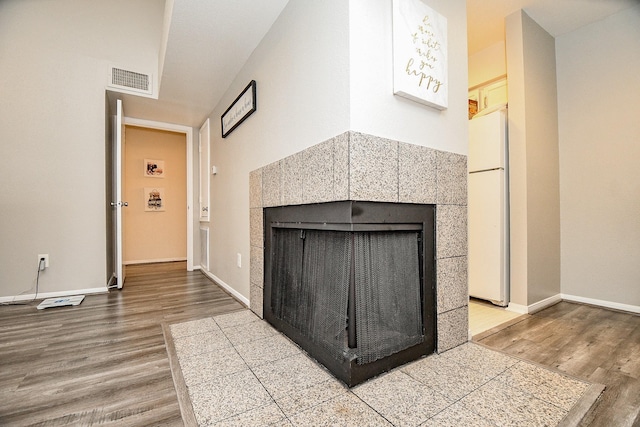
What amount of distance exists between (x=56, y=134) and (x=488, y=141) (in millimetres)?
4047

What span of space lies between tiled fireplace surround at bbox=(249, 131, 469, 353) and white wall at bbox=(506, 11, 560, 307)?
1.02m

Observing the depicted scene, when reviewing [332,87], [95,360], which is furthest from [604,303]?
[95,360]

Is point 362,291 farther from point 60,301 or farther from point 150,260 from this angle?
point 150,260

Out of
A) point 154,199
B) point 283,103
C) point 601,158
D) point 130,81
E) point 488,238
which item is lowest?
point 488,238

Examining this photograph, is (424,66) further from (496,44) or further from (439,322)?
(496,44)

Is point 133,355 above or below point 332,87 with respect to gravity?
below

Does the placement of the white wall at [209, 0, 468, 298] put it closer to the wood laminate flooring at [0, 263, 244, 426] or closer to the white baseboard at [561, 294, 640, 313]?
the wood laminate flooring at [0, 263, 244, 426]

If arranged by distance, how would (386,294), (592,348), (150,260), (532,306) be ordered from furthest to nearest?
1. (150,260)
2. (532,306)
3. (592,348)
4. (386,294)

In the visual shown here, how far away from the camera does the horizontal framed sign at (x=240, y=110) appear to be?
7.41 ft

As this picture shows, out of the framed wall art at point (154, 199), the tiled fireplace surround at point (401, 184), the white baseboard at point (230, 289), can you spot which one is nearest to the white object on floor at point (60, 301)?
the white baseboard at point (230, 289)

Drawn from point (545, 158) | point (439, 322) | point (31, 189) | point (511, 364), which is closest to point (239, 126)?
point (31, 189)

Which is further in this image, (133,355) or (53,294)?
(53,294)

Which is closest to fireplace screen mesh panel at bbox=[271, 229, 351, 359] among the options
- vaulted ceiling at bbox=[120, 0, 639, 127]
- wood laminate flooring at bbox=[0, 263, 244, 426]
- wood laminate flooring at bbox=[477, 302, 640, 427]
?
wood laminate flooring at bbox=[0, 263, 244, 426]

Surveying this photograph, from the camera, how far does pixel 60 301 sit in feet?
8.31
